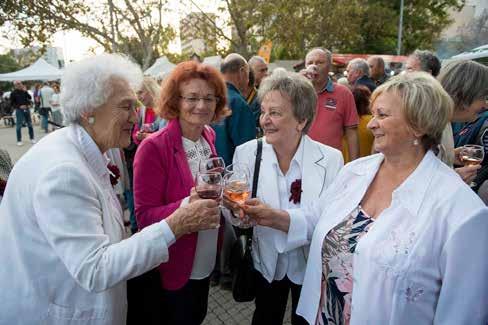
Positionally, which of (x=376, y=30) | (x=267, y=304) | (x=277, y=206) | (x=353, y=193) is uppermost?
(x=376, y=30)

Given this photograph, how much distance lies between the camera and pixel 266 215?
2.10 meters

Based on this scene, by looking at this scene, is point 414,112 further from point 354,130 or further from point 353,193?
point 354,130

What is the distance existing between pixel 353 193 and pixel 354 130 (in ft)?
9.22

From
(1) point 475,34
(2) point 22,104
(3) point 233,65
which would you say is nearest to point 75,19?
(2) point 22,104

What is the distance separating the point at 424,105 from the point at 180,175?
5.03ft

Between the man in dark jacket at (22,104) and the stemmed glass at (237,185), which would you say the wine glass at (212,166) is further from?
the man in dark jacket at (22,104)

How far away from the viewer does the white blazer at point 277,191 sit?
2303 millimetres

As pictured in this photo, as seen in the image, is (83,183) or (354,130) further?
(354,130)

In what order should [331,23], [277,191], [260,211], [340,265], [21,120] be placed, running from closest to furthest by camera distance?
[340,265] < [260,211] < [277,191] < [21,120] < [331,23]

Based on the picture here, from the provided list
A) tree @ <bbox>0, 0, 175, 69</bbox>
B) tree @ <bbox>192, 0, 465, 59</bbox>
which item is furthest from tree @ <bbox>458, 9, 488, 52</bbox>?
tree @ <bbox>0, 0, 175, 69</bbox>

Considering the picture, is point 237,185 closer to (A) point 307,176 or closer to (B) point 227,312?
(A) point 307,176

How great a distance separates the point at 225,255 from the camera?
2.62 metres

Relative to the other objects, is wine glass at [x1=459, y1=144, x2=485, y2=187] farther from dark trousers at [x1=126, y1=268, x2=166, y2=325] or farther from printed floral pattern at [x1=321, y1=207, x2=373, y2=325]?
dark trousers at [x1=126, y1=268, x2=166, y2=325]

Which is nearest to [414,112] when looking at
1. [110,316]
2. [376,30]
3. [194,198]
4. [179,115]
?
[194,198]
